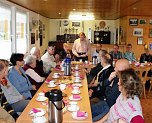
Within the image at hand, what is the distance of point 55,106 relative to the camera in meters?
2.33

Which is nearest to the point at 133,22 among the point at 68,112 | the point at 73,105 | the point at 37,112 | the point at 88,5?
the point at 88,5

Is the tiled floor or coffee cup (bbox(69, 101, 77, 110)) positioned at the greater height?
coffee cup (bbox(69, 101, 77, 110))

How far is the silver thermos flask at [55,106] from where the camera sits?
231 centimetres

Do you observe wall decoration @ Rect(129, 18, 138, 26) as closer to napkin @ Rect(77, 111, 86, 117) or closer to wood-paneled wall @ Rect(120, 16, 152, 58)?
wood-paneled wall @ Rect(120, 16, 152, 58)

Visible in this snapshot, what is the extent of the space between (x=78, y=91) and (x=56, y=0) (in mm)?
3584

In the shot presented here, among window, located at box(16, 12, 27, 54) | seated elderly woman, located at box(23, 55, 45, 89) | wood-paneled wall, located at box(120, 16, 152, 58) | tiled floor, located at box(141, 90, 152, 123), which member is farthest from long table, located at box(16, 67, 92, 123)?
wood-paneled wall, located at box(120, 16, 152, 58)

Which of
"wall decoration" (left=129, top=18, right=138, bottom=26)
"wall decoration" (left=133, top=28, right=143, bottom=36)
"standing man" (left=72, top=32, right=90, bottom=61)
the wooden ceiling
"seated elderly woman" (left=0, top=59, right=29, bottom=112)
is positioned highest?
the wooden ceiling

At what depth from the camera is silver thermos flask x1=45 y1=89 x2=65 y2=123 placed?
2.31m

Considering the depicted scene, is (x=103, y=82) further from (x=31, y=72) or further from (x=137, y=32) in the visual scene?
(x=137, y=32)

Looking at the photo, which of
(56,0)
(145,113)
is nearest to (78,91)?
(145,113)

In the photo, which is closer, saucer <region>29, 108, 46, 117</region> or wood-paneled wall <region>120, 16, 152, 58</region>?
saucer <region>29, 108, 46, 117</region>

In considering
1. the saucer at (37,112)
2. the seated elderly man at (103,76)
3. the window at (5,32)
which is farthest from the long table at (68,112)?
the window at (5,32)

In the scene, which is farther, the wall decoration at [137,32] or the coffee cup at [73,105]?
the wall decoration at [137,32]

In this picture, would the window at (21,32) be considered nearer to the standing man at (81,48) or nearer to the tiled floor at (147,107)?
the standing man at (81,48)
